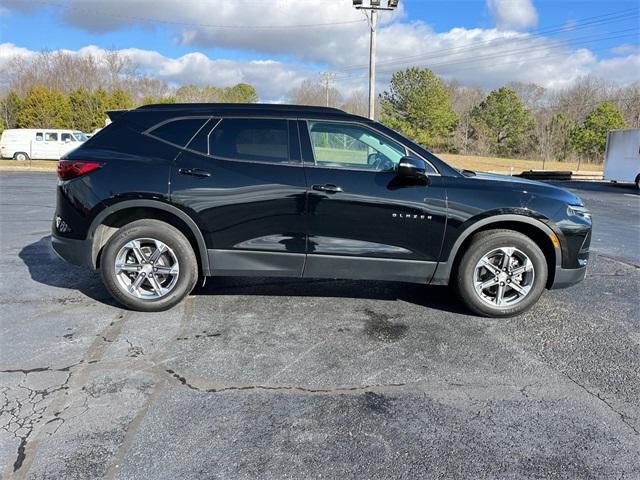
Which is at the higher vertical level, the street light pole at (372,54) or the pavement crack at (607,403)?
the street light pole at (372,54)

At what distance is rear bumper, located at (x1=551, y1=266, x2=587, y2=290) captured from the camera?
4055 millimetres

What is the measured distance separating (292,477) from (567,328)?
3013 mm

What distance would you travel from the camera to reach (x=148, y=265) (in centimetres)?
403

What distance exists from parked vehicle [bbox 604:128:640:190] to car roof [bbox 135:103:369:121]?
69.6 ft

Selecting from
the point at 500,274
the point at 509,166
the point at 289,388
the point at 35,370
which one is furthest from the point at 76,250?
the point at 509,166

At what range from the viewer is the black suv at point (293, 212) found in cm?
390

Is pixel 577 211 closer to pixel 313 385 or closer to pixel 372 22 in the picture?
pixel 313 385

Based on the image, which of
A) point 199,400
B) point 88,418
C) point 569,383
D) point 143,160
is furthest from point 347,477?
point 143,160

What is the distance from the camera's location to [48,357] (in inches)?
127

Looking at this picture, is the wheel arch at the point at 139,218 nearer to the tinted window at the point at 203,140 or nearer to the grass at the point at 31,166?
the tinted window at the point at 203,140

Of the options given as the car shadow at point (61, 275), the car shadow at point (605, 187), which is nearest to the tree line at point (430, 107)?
the car shadow at point (605, 187)

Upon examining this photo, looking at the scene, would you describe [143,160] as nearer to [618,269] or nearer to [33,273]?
[33,273]

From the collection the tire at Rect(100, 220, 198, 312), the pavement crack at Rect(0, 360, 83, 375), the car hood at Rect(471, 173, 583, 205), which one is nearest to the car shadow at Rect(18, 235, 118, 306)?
the tire at Rect(100, 220, 198, 312)

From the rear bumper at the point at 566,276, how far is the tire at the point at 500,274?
11 centimetres
